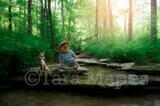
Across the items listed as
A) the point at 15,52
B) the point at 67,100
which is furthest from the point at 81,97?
the point at 15,52

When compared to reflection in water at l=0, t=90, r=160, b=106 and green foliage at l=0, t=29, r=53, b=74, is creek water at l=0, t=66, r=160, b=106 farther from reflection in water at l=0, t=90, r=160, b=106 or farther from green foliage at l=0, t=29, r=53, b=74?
green foliage at l=0, t=29, r=53, b=74

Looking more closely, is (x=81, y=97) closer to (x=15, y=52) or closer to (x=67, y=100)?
(x=67, y=100)

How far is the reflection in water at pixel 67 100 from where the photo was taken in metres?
7.64

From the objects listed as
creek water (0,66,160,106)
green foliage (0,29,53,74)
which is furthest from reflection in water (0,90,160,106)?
A: green foliage (0,29,53,74)

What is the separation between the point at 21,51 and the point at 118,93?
4383mm

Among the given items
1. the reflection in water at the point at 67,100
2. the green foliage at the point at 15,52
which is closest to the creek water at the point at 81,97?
the reflection in water at the point at 67,100

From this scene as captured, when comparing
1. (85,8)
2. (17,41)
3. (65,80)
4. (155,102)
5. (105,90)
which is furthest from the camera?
(85,8)

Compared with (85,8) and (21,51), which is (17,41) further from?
(85,8)

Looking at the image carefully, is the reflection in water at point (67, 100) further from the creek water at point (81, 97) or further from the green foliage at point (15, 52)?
the green foliage at point (15, 52)

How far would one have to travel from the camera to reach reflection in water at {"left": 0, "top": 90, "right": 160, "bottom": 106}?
7.64 m

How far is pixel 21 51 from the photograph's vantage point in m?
10.5

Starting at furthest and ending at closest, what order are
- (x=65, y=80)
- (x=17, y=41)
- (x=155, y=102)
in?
(x=17, y=41) → (x=65, y=80) → (x=155, y=102)

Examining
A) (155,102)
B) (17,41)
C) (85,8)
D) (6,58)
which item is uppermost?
(85,8)

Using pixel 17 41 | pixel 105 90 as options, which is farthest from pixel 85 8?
pixel 105 90
